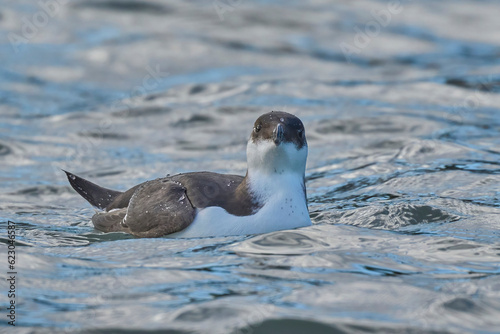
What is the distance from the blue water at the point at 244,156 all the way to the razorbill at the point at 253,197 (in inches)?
6.2

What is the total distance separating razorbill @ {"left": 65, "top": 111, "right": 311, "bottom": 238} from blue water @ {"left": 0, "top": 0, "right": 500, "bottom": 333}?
158 millimetres

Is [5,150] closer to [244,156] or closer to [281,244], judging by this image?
[244,156]

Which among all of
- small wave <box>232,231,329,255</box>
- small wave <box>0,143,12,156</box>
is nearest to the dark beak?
small wave <box>232,231,329,255</box>

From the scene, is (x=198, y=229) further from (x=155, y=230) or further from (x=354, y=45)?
(x=354, y=45)

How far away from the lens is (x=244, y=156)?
1302 centimetres

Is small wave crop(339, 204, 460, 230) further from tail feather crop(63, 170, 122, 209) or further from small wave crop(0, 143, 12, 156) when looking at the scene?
small wave crop(0, 143, 12, 156)

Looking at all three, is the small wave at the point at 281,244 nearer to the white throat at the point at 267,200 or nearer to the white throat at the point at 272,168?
the white throat at the point at 267,200

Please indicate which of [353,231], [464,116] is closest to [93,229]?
[353,231]

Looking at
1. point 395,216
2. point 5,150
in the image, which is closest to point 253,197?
point 395,216

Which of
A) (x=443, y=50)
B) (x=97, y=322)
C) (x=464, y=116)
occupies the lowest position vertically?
(x=97, y=322)

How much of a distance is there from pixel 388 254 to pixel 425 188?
3.05 metres

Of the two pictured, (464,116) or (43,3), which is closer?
(464,116)

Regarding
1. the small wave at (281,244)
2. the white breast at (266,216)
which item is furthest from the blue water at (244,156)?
the white breast at (266,216)

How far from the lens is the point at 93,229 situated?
29.7 feet
